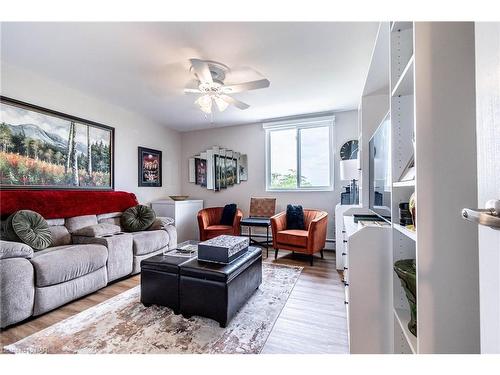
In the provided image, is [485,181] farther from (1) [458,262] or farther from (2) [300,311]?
(2) [300,311]

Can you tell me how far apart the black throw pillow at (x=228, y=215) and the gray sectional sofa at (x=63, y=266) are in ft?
A: 4.63

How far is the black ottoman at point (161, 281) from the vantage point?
6.22 ft

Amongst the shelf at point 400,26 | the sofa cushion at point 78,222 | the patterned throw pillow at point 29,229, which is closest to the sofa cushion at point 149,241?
the sofa cushion at point 78,222

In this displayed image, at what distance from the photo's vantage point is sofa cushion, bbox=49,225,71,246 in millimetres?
2484

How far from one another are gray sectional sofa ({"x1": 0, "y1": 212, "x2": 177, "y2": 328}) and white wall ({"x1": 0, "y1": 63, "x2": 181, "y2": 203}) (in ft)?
3.63

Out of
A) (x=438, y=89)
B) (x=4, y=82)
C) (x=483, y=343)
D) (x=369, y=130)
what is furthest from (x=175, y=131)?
(x=483, y=343)

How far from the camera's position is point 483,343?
1.49ft

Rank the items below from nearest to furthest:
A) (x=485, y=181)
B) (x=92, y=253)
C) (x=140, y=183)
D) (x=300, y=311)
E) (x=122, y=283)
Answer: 1. (x=485, y=181)
2. (x=300, y=311)
3. (x=92, y=253)
4. (x=122, y=283)
5. (x=140, y=183)

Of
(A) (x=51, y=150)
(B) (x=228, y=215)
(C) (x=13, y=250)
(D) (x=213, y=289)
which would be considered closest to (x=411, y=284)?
(D) (x=213, y=289)

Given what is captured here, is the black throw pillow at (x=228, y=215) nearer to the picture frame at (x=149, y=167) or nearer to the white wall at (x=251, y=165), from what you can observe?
the white wall at (x=251, y=165)

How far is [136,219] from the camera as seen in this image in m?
3.28

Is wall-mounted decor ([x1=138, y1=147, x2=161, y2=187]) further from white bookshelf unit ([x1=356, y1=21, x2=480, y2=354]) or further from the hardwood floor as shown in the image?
white bookshelf unit ([x1=356, y1=21, x2=480, y2=354])

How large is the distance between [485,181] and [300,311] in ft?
6.26

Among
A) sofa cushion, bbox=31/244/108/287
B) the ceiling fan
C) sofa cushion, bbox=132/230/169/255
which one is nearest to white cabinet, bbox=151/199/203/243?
sofa cushion, bbox=132/230/169/255
